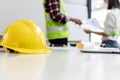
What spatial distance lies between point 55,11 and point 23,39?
665mm

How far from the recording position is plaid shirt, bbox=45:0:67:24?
1936 mm

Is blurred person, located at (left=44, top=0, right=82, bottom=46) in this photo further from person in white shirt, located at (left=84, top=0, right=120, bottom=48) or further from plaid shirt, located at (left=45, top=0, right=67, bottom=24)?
person in white shirt, located at (left=84, top=0, right=120, bottom=48)

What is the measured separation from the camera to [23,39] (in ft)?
4.39

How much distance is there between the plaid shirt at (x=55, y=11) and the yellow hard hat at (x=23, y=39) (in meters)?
0.56

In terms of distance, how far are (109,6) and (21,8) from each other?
1165mm

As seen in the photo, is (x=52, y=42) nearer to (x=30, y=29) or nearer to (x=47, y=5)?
(x=47, y=5)

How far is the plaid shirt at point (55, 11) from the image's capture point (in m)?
1.94

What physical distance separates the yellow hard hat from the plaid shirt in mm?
562

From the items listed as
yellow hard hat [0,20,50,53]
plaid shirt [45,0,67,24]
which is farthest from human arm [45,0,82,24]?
yellow hard hat [0,20,50,53]

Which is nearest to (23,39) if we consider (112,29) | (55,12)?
(55,12)

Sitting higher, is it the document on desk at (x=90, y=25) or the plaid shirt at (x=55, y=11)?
the plaid shirt at (x=55, y=11)

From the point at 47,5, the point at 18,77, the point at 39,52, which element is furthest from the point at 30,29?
the point at 18,77

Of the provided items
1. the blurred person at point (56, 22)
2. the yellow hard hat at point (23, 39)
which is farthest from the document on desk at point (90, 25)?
the yellow hard hat at point (23, 39)

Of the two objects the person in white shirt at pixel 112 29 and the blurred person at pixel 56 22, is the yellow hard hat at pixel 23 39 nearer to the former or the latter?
the blurred person at pixel 56 22
